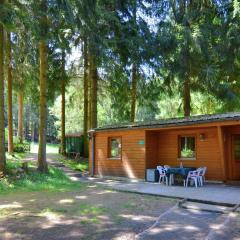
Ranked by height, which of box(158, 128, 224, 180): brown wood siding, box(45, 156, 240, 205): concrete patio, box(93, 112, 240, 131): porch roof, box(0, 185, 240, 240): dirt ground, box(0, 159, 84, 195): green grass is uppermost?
box(93, 112, 240, 131): porch roof

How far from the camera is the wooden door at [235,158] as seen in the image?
16.4m

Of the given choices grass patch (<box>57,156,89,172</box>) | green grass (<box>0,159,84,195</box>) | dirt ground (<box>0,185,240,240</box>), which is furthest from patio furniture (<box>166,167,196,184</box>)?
grass patch (<box>57,156,89,172</box>)

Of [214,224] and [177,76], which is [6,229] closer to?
[214,224]

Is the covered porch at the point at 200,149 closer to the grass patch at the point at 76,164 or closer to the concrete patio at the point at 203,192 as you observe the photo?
the concrete patio at the point at 203,192

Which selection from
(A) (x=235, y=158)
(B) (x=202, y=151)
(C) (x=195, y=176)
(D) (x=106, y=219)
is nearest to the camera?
(D) (x=106, y=219)

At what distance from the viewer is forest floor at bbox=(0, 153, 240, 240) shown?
7809 mm

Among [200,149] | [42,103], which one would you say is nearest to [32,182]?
[42,103]

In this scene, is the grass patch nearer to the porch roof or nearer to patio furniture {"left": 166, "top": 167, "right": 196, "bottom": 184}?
the porch roof

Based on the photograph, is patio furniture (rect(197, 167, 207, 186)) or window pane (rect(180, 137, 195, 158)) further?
window pane (rect(180, 137, 195, 158))

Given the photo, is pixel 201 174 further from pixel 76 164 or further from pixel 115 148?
pixel 76 164

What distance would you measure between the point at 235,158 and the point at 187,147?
2238 mm

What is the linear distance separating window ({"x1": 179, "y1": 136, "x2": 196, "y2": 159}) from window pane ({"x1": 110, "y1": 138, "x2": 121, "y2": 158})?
3172 mm

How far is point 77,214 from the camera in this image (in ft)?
32.0

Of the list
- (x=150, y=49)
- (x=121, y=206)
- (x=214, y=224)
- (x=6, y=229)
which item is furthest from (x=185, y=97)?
(x=6, y=229)
